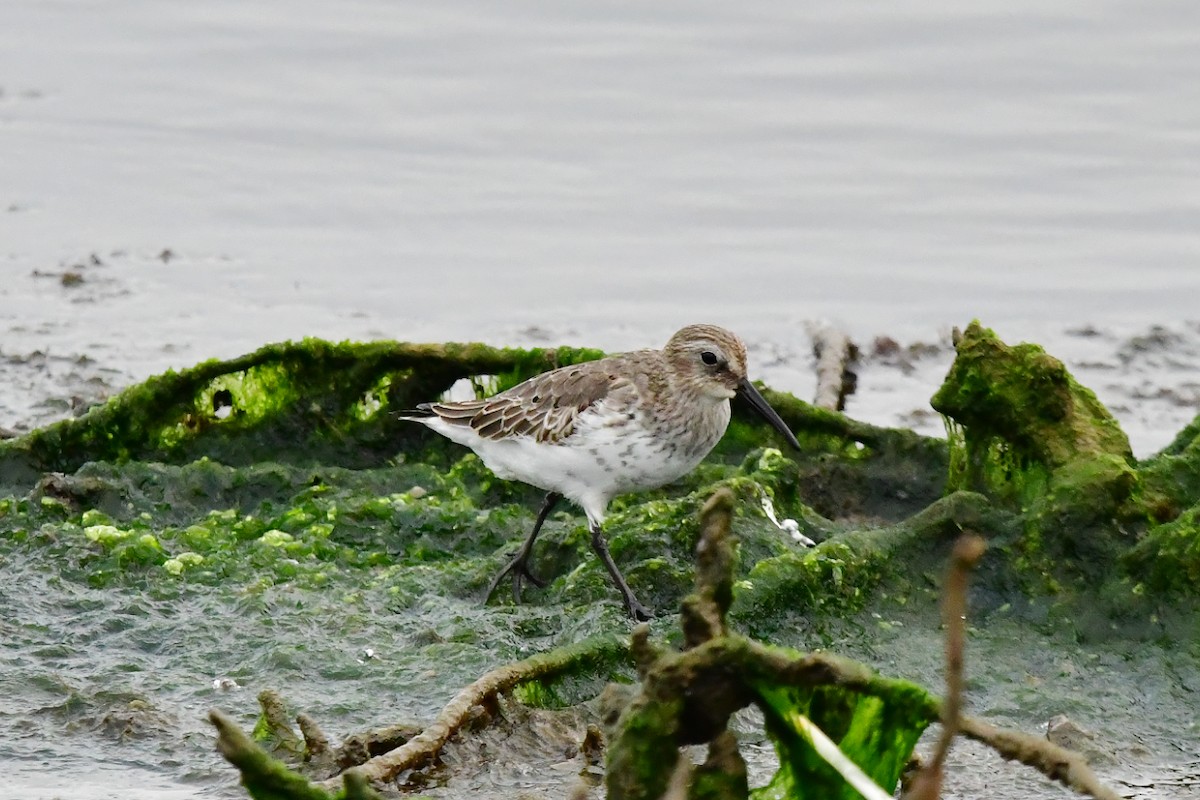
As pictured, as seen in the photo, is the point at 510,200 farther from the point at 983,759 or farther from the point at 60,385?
the point at 983,759

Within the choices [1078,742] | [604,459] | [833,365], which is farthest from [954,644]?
[833,365]

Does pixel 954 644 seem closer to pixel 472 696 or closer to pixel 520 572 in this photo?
pixel 472 696

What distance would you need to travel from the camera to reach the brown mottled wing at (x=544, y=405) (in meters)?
6.61

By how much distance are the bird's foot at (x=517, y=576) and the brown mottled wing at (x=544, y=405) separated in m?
0.64

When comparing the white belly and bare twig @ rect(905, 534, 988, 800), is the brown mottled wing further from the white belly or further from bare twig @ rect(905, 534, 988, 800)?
bare twig @ rect(905, 534, 988, 800)

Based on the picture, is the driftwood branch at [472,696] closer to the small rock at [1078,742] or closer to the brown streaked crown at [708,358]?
the small rock at [1078,742]

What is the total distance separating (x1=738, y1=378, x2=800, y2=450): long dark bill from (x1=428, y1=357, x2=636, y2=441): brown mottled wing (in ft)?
1.68

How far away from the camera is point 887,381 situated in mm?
9906

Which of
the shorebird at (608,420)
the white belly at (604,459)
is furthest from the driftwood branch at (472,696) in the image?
the white belly at (604,459)

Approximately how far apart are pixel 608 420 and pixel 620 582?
3.42ft

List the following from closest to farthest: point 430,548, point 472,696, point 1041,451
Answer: point 472,696 < point 1041,451 < point 430,548

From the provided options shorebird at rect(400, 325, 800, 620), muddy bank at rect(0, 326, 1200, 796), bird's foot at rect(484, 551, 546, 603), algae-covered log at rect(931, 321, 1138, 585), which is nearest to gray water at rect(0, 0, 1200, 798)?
muddy bank at rect(0, 326, 1200, 796)

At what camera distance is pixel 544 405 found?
22.1 feet

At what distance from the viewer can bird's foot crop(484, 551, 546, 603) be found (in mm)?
5867
